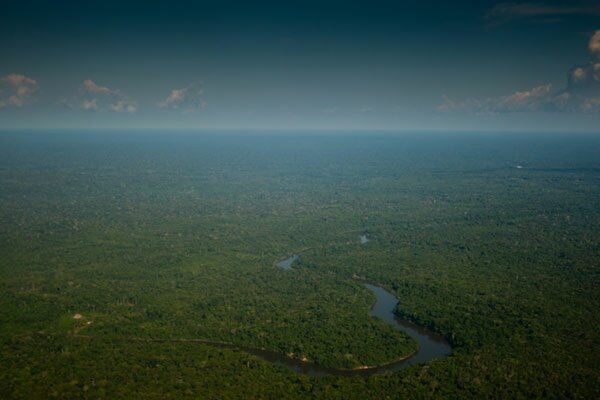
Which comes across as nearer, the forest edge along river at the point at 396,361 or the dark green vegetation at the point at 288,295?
the dark green vegetation at the point at 288,295

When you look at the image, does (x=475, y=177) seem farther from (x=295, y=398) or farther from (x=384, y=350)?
(x=295, y=398)

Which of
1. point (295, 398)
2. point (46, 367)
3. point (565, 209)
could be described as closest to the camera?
point (295, 398)

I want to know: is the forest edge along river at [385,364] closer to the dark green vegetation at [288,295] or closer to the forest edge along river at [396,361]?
the forest edge along river at [396,361]

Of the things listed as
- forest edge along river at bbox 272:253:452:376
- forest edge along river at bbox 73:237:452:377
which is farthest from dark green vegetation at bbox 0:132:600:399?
forest edge along river at bbox 272:253:452:376

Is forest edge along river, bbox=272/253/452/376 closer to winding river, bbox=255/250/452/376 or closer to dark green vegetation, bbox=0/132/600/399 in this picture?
winding river, bbox=255/250/452/376

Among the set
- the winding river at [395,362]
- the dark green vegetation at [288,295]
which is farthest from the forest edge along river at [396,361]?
the dark green vegetation at [288,295]

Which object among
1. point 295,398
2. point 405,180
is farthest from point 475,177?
point 295,398
